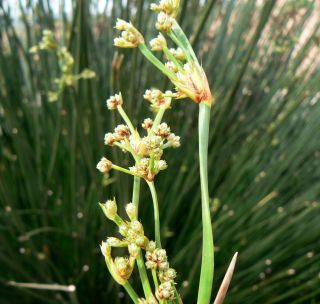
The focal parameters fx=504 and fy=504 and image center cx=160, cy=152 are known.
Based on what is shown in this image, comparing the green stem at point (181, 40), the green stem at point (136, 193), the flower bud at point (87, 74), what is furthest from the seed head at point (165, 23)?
the flower bud at point (87, 74)

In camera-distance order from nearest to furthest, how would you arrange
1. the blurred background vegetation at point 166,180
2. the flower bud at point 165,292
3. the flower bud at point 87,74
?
the flower bud at point 165,292 → the flower bud at point 87,74 → the blurred background vegetation at point 166,180

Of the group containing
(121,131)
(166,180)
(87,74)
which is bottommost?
(166,180)

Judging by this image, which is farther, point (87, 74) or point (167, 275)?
point (87, 74)

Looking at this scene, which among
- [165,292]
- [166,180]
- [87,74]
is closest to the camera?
[165,292]

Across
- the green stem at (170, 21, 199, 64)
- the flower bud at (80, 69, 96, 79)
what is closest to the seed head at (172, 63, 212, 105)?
the green stem at (170, 21, 199, 64)

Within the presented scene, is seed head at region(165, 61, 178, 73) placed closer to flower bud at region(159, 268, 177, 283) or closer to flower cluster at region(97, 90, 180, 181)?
flower cluster at region(97, 90, 180, 181)

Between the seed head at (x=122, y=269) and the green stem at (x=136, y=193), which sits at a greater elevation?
the green stem at (x=136, y=193)

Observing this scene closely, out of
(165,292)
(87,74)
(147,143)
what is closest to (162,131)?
(147,143)

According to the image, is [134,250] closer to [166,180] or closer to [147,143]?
[147,143]

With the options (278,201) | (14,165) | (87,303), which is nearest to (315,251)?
(278,201)

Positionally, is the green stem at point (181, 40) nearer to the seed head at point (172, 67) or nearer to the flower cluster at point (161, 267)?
the seed head at point (172, 67)
